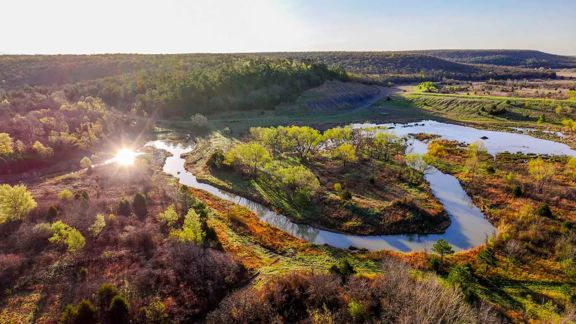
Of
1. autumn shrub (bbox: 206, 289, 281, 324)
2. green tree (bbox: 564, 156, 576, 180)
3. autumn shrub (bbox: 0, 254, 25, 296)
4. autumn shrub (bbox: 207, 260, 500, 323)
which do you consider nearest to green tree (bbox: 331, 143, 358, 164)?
autumn shrub (bbox: 207, 260, 500, 323)

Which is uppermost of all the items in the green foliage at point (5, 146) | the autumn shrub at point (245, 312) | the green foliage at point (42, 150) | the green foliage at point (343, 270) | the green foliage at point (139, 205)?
Answer: the green foliage at point (5, 146)

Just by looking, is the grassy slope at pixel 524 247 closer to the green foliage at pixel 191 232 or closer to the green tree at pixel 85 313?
the green foliage at pixel 191 232

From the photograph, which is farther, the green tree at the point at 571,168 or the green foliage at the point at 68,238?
the green tree at the point at 571,168

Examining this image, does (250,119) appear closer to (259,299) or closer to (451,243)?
(451,243)

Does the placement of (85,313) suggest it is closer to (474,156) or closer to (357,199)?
(357,199)

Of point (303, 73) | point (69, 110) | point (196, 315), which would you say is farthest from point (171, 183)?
point (303, 73)

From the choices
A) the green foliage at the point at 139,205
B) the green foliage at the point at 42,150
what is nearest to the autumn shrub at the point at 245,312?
the green foliage at the point at 139,205

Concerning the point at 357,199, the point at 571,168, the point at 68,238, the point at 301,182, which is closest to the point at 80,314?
the point at 68,238
